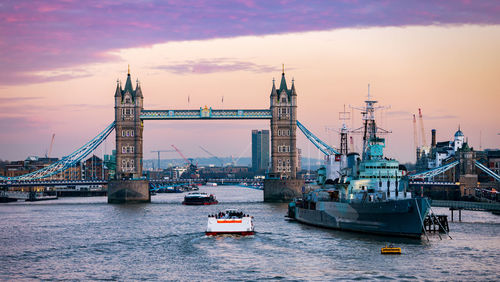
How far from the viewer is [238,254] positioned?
60250 millimetres

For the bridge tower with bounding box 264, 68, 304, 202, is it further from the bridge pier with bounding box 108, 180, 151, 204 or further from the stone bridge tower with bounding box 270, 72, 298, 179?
the bridge pier with bounding box 108, 180, 151, 204

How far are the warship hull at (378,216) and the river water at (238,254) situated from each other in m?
1.08

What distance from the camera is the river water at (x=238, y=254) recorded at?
51.5 m

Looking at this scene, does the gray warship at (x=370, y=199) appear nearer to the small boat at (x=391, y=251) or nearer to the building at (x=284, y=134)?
the small boat at (x=391, y=251)

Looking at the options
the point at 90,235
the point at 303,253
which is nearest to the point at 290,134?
the point at 90,235

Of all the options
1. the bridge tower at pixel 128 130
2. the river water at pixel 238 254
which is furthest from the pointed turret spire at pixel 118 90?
the river water at pixel 238 254

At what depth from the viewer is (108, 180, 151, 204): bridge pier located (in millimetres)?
144125

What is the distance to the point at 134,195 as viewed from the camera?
476 feet

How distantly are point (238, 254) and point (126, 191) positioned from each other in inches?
3437

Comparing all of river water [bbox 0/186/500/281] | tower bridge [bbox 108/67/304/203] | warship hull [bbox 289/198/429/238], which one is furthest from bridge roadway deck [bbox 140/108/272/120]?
warship hull [bbox 289/198/429/238]

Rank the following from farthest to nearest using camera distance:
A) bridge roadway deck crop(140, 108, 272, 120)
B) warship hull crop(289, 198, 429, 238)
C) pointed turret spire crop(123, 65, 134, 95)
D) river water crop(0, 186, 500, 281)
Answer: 1. pointed turret spire crop(123, 65, 134, 95)
2. bridge roadway deck crop(140, 108, 272, 120)
3. warship hull crop(289, 198, 429, 238)
4. river water crop(0, 186, 500, 281)

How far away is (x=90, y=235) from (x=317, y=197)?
27.3 metres

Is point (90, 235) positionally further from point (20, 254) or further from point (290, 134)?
point (290, 134)

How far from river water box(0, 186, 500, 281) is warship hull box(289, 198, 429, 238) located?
3.53 ft
